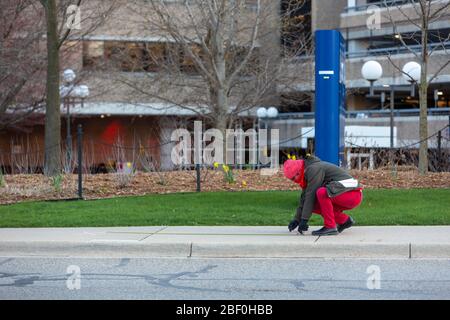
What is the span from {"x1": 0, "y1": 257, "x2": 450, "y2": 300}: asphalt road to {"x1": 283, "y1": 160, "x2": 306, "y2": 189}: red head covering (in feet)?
4.05

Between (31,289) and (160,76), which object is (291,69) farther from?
(31,289)

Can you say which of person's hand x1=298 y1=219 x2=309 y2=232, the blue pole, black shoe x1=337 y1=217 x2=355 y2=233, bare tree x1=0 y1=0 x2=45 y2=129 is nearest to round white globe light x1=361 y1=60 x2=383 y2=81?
the blue pole

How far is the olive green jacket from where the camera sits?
33.5 ft

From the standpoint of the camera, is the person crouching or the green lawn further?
the green lawn

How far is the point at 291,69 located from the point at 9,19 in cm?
900

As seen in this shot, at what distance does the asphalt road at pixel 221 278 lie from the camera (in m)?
7.69

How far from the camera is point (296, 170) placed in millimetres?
10289

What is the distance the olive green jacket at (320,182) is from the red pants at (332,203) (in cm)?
8

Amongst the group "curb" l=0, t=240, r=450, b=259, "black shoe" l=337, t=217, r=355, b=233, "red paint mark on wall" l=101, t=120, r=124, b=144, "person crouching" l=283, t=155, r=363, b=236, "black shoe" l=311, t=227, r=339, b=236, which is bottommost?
"curb" l=0, t=240, r=450, b=259

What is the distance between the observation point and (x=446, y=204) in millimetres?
13500

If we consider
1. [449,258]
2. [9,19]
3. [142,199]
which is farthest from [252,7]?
[449,258]

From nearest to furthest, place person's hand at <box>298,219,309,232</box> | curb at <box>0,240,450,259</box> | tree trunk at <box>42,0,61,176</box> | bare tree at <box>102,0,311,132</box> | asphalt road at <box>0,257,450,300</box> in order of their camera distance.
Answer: asphalt road at <box>0,257,450,300</box> → curb at <box>0,240,450,259</box> → person's hand at <box>298,219,309,232</box> → tree trunk at <box>42,0,61,176</box> → bare tree at <box>102,0,311,132</box>

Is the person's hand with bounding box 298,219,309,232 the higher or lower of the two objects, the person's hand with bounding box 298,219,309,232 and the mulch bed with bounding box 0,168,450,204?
the lower

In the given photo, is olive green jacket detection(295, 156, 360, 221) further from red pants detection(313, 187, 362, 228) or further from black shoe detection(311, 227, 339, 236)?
black shoe detection(311, 227, 339, 236)
